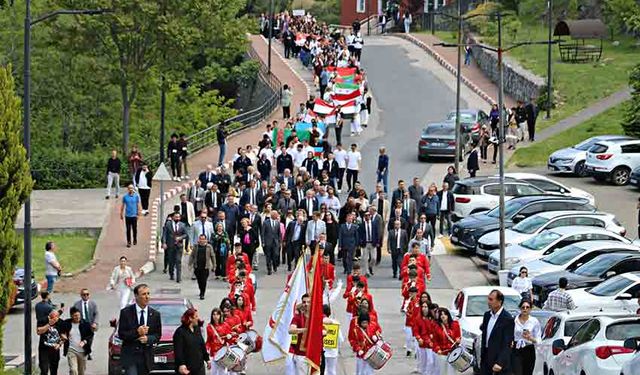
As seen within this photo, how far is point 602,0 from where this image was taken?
81312 mm

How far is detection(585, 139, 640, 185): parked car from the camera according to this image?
46.8 m

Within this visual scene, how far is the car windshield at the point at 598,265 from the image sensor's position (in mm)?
30859

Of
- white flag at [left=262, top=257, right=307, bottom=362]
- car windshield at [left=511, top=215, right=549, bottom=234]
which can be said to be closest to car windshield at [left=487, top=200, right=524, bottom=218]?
car windshield at [left=511, top=215, right=549, bottom=234]

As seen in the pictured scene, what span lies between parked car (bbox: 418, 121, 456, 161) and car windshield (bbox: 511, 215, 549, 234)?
1208 centimetres

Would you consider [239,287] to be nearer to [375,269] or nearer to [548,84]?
[375,269]

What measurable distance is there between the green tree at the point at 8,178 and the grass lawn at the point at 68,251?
16.0 m

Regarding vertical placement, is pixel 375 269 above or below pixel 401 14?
below

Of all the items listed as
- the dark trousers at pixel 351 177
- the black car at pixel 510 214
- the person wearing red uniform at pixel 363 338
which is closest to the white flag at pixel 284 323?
the person wearing red uniform at pixel 363 338

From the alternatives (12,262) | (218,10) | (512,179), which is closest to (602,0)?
(218,10)

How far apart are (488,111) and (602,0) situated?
80.4 ft

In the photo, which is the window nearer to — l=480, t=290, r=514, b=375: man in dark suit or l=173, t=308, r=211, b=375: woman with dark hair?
l=480, t=290, r=514, b=375: man in dark suit

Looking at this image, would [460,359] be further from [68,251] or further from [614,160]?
[614,160]

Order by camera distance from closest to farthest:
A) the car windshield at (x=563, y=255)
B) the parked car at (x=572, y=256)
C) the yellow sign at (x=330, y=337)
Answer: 1. the yellow sign at (x=330, y=337)
2. the parked car at (x=572, y=256)
3. the car windshield at (x=563, y=255)

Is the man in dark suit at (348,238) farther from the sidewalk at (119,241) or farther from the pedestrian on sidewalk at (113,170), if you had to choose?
the pedestrian on sidewalk at (113,170)
